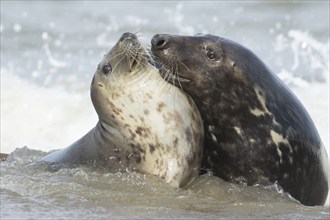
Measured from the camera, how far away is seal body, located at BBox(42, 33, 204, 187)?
23.1ft

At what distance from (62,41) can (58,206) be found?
954cm

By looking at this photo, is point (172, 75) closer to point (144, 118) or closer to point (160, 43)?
point (160, 43)

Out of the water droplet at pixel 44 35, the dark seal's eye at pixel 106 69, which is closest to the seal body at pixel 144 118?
the dark seal's eye at pixel 106 69

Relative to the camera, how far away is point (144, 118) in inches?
281

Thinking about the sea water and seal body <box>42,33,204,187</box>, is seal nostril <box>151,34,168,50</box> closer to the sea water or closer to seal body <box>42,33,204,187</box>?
seal body <box>42,33,204,187</box>

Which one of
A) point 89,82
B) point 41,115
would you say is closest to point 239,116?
point 41,115

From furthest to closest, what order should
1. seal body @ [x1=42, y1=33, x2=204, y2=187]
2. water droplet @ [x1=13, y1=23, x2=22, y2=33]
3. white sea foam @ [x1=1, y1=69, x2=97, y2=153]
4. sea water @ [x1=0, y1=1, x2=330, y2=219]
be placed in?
water droplet @ [x1=13, y1=23, x2=22, y2=33] < white sea foam @ [x1=1, y1=69, x2=97, y2=153] < seal body @ [x1=42, y1=33, x2=204, y2=187] < sea water @ [x1=0, y1=1, x2=330, y2=219]

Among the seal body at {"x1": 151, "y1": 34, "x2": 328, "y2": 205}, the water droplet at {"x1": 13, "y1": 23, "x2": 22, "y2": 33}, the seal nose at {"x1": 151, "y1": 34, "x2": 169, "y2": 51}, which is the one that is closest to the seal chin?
the seal body at {"x1": 151, "y1": 34, "x2": 328, "y2": 205}

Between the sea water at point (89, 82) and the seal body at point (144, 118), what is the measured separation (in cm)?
11

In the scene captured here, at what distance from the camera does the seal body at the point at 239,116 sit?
7.10 meters

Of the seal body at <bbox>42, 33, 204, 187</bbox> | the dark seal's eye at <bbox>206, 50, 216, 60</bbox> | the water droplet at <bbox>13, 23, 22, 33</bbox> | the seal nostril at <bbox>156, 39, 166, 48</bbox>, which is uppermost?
the water droplet at <bbox>13, 23, 22, 33</bbox>

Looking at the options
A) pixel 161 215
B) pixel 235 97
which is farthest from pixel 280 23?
pixel 161 215

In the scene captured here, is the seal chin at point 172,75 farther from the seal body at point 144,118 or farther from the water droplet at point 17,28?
the water droplet at point 17,28

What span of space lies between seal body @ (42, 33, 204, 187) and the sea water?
0.37 feet
